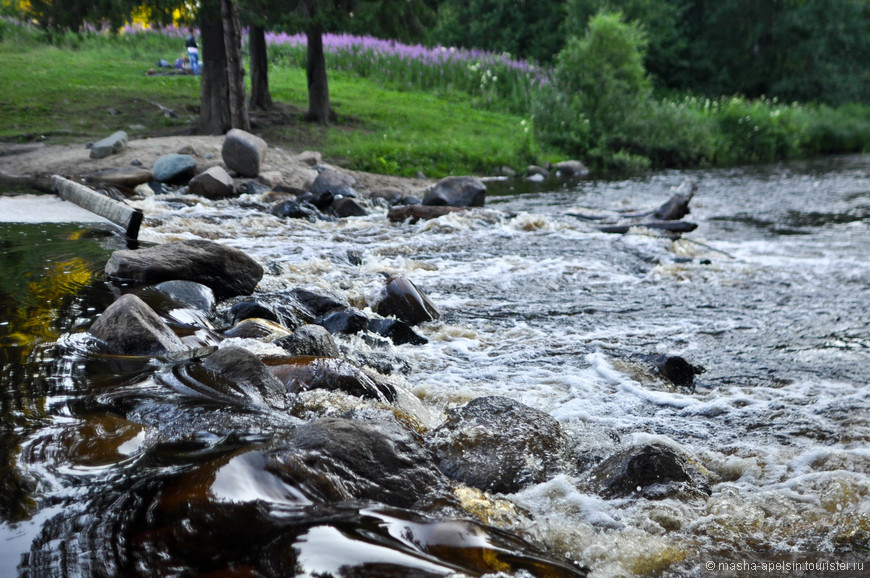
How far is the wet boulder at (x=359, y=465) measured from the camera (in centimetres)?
250

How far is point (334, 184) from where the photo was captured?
12508 mm

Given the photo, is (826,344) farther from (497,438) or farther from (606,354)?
(497,438)

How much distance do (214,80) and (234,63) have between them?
3.15 ft

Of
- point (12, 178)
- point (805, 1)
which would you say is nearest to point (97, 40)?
point (12, 178)

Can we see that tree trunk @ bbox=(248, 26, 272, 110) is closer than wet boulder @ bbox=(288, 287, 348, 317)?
No

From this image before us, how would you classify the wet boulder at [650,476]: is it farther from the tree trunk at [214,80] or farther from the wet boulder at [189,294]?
the tree trunk at [214,80]

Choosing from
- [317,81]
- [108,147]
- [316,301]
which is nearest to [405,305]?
[316,301]

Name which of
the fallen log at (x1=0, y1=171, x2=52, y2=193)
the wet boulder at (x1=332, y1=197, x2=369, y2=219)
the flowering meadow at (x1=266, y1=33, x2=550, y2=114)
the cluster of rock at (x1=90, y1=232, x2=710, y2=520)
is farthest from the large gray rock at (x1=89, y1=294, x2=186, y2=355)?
the flowering meadow at (x1=266, y1=33, x2=550, y2=114)

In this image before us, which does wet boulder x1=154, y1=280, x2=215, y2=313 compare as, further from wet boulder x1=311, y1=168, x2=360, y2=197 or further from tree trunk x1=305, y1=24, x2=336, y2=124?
tree trunk x1=305, y1=24, x2=336, y2=124

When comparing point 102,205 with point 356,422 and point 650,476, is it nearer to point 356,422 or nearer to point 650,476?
point 356,422

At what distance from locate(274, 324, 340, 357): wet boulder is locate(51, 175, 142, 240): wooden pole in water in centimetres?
357

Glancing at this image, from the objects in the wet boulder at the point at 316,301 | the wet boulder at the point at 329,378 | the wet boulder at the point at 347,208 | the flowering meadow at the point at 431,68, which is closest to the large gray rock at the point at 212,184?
the wet boulder at the point at 347,208

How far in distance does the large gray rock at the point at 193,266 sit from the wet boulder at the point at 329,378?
2.15 meters

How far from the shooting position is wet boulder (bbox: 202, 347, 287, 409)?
3.43 metres
